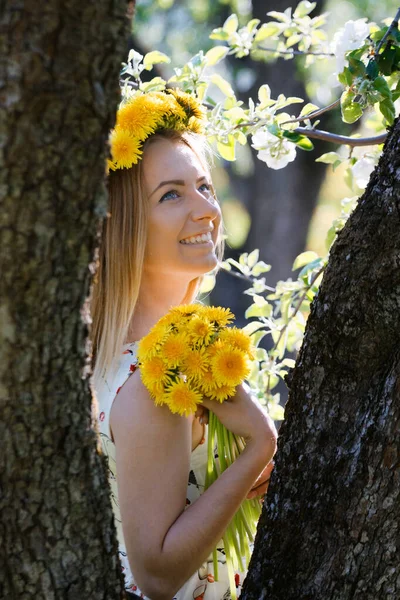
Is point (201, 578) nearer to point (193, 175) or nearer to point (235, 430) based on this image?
point (235, 430)

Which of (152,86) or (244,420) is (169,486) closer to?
(244,420)

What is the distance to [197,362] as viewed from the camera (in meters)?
1.53

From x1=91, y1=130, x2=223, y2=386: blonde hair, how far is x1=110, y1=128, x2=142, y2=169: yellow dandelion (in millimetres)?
51

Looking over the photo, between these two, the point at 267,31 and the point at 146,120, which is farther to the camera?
the point at 267,31

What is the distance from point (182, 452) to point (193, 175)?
0.82 m

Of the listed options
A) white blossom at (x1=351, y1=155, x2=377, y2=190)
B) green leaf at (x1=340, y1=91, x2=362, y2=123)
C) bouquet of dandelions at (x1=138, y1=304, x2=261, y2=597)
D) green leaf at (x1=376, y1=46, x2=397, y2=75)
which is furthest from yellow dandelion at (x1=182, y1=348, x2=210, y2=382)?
white blossom at (x1=351, y1=155, x2=377, y2=190)

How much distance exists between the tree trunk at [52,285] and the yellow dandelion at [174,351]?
0.53 m

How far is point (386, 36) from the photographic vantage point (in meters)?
1.92

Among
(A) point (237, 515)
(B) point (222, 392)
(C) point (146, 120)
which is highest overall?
(C) point (146, 120)

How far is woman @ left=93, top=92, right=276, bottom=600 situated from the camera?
149 cm

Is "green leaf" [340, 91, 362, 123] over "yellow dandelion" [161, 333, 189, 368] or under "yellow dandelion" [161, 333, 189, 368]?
over

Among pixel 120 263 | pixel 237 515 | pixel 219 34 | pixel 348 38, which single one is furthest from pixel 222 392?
pixel 219 34

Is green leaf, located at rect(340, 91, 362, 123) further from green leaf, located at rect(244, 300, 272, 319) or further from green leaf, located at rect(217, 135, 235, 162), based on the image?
green leaf, located at rect(244, 300, 272, 319)

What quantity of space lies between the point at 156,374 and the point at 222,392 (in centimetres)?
15
